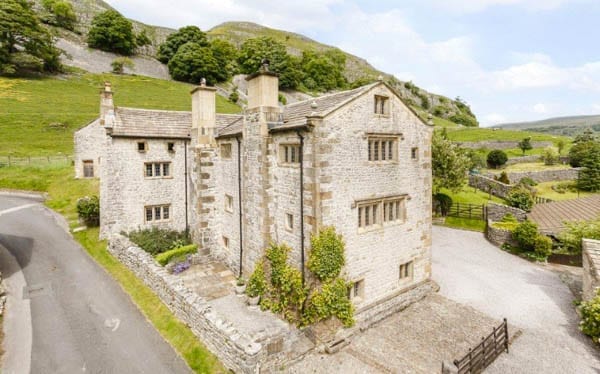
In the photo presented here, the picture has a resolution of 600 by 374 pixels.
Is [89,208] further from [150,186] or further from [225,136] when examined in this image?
[225,136]

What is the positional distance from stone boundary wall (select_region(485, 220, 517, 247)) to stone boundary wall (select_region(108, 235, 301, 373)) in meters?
22.2

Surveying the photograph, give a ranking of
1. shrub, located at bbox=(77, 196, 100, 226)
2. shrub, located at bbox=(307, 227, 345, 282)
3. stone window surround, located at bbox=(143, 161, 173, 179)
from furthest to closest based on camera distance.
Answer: shrub, located at bbox=(77, 196, 100, 226)
stone window surround, located at bbox=(143, 161, 173, 179)
shrub, located at bbox=(307, 227, 345, 282)

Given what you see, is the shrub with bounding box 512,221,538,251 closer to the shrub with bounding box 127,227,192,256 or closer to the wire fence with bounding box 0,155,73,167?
the shrub with bounding box 127,227,192,256

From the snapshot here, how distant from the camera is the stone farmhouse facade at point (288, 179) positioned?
561 inches

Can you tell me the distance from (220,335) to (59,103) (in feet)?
242

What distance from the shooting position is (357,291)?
50.8ft

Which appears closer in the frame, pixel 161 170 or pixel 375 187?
pixel 375 187

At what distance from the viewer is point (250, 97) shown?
17.0 m

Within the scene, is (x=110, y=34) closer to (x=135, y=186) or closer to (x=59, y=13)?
(x=59, y=13)

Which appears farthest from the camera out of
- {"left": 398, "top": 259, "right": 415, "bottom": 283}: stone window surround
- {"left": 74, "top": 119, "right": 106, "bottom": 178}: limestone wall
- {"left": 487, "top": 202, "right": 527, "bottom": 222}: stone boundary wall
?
{"left": 74, "top": 119, "right": 106, "bottom": 178}: limestone wall

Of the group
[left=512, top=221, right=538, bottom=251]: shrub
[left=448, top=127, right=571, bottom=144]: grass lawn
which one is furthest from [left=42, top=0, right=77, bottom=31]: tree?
[left=512, top=221, right=538, bottom=251]: shrub

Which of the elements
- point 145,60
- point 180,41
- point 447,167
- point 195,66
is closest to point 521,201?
point 447,167

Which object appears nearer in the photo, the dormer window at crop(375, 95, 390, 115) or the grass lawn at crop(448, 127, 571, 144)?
the dormer window at crop(375, 95, 390, 115)

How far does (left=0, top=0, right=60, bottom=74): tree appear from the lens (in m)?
72.2
